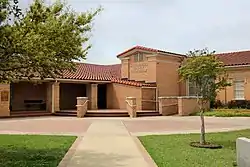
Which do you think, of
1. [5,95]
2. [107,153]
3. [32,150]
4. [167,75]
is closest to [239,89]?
[167,75]

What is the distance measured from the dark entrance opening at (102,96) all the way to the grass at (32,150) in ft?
67.1

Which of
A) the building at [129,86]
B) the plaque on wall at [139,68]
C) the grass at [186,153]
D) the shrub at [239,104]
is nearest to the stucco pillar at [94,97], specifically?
the building at [129,86]

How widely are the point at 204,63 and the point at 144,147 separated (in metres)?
3.68

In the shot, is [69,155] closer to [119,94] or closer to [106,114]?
[106,114]

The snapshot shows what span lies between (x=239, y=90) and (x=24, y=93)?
63.7 feet

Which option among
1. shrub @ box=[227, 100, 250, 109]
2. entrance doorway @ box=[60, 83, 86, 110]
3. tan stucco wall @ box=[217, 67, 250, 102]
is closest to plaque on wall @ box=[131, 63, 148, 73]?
entrance doorway @ box=[60, 83, 86, 110]

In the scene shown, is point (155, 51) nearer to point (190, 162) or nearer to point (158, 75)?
point (158, 75)

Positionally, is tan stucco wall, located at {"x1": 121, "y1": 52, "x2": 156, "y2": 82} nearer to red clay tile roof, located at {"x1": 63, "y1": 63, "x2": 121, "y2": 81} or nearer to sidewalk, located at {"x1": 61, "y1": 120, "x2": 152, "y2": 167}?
red clay tile roof, located at {"x1": 63, "y1": 63, "x2": 121, "y2": 81}

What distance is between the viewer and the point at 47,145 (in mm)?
12391

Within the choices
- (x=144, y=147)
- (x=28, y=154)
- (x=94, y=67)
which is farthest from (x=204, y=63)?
(x=94, y=67)

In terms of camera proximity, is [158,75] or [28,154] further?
[158,75]

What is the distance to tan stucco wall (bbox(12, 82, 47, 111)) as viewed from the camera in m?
31.9

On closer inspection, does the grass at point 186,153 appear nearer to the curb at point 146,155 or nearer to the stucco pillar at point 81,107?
the curb at point 146,155

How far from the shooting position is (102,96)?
117 ft
